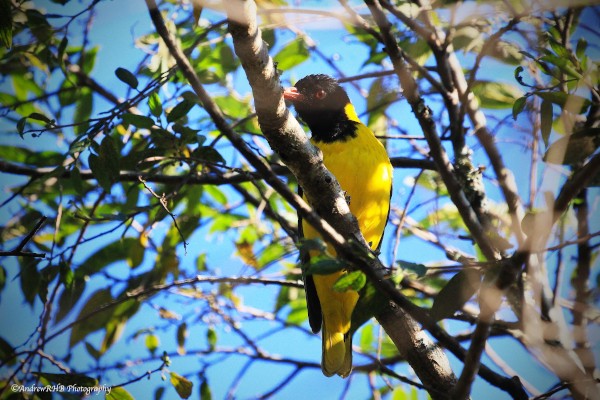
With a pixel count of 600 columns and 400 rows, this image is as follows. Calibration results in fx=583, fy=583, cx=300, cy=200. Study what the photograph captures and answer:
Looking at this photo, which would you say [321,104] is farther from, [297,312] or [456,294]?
[456,294]

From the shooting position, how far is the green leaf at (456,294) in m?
1.78

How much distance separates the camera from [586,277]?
322cm

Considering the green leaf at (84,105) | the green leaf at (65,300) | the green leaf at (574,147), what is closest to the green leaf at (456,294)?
the green leaf at (574,147)

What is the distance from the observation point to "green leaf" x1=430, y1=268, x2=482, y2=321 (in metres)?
1.78

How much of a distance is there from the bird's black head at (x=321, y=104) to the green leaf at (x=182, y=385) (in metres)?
1.70

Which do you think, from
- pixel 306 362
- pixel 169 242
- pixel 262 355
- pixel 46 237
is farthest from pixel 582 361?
pixel 46 237

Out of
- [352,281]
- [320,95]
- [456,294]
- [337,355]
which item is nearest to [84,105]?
[320,95]

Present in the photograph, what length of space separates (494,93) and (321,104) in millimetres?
1134

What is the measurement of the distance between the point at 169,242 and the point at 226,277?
1.31 metres

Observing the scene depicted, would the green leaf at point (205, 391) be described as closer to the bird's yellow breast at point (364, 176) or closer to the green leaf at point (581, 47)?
the bird's yellow breast at point (364, 176)

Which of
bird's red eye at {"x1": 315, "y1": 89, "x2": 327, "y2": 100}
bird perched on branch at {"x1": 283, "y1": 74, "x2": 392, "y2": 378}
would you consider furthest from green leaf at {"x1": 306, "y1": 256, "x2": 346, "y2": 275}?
bird's red eye at {"x1": 315, "y1": 89, "x2": 327, "y2": 100}

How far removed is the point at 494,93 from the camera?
3.65 metres

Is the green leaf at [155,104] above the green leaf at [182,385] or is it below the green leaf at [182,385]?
above

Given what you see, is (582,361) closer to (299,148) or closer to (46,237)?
(299,148)
